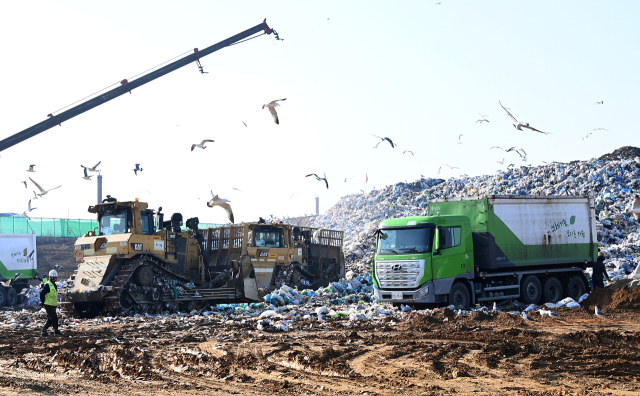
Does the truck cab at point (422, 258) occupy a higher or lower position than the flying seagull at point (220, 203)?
lower

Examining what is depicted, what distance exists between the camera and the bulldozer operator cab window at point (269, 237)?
67.1ft

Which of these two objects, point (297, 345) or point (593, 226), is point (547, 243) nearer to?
point (593, 226)

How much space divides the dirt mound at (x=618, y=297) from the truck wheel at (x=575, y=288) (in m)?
1.18

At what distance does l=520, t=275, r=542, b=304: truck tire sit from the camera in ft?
53.1

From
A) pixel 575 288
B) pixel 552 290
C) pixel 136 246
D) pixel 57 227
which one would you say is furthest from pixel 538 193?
pixel 57 227

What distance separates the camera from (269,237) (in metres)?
20.7

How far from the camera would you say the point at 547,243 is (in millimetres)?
16891

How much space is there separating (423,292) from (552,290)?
4.18 m

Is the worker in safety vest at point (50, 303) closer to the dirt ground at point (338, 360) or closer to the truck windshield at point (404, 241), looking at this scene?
the dirt ground at point (338, 360)

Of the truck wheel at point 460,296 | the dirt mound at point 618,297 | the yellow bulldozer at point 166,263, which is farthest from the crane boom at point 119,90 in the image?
the dirt mound at point 618,297

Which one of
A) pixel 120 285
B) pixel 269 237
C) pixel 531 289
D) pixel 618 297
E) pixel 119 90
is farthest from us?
pixel 119 90

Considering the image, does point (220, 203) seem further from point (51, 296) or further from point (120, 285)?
point (51, 296)

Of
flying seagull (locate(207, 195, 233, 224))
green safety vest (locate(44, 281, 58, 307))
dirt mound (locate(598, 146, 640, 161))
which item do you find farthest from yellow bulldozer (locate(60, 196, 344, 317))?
dirt mound (locate(598, 146, 640, 161))

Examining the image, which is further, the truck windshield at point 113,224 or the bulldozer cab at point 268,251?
the bulldozer cab at point 268,251
